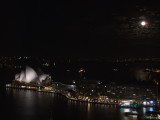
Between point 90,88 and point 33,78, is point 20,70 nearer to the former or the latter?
point 33,78

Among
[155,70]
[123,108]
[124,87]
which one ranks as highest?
[155,70]

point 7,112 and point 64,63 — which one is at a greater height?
point 64,63

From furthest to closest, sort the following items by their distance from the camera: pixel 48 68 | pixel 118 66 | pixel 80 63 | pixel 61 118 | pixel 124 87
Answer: pixel 48 68 < pixel 80 63 < pixel 118 66 < pixel 124 87 < pixel 61 118

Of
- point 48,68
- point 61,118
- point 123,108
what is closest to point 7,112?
point 61,118

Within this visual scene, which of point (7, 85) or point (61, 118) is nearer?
point (61, 118)

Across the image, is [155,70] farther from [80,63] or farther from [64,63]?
[64,63]

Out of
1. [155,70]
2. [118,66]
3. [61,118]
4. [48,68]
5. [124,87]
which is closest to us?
[61,118]
